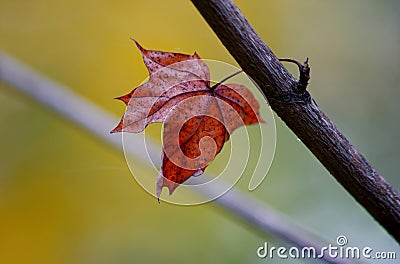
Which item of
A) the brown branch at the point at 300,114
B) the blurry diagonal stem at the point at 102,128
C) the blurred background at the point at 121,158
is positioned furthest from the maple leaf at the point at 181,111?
the blurred background at the point at 121,158

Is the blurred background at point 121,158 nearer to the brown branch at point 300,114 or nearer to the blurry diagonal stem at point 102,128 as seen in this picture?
the blurry diagonal stem at point 102,128

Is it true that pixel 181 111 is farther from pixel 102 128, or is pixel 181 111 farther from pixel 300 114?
pixel 102 128

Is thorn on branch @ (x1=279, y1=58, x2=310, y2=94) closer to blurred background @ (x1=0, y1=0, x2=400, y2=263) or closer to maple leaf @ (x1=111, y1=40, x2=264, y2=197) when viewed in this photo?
maple leaf @ (x1=111, y1=40, x2=264, y2=197)

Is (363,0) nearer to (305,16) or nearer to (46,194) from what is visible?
(305,16)

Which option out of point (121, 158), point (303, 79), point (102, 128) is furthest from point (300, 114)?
point (121, 158)

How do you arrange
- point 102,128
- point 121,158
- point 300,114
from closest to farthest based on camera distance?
point 300,114
point 102,128
point 121,158

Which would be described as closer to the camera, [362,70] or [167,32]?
[167,32]

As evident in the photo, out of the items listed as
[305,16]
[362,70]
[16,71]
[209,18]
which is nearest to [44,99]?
[16,71]
